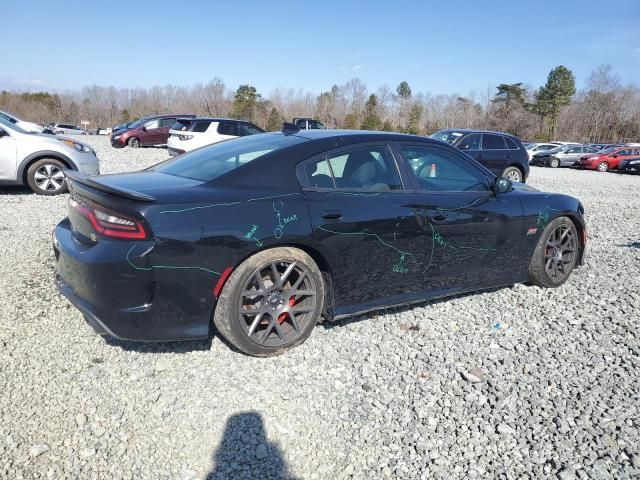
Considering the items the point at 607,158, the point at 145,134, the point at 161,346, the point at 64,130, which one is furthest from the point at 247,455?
the point at 64,130

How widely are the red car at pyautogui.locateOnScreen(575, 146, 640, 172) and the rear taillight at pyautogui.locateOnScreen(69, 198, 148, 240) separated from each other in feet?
98.3

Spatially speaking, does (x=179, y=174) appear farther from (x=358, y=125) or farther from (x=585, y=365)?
(x=358, y=125)

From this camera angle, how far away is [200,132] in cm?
1602

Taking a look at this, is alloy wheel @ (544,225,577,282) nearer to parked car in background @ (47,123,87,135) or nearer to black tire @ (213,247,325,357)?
black tire @ (213,247,325,357)

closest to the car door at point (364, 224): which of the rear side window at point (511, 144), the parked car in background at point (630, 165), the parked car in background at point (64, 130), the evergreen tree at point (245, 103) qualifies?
the rear side window at point (511, 144)

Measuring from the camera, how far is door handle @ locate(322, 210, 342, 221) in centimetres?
330

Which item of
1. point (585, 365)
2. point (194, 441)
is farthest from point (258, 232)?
point (585, 365)

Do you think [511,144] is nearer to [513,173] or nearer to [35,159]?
[513,173]

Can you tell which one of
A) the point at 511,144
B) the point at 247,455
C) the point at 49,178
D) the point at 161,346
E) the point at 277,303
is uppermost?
the point at 511,144

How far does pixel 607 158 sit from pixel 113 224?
3031 cm

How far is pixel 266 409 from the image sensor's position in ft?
9.06

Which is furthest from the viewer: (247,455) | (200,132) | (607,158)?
(607,158)

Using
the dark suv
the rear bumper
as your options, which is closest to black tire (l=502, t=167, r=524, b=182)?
the dark suv

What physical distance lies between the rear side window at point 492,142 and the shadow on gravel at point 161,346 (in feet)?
36.9
